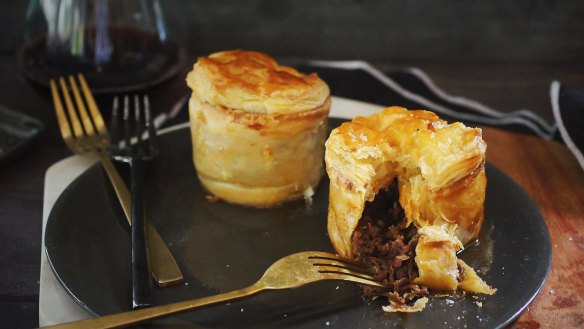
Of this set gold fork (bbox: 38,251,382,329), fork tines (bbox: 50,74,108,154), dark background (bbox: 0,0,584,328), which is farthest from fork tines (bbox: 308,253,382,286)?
dark background (bbox: 0,0,584,328)

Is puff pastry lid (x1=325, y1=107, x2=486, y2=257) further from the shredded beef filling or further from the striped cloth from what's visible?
the striped cloth

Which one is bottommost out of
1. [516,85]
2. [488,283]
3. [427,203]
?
[516,85]

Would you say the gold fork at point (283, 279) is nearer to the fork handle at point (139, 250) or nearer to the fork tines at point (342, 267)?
the fork tines at point (342, 267)

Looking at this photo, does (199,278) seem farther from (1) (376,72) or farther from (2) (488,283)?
(1) (376,72)

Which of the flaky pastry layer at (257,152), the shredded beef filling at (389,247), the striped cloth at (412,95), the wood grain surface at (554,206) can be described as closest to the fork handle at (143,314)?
the shredded beef filling at (389,247)

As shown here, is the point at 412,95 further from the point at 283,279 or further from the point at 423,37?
the point at 283,279

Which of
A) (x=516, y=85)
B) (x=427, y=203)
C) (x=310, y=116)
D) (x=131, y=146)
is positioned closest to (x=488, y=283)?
(x=427, y=203)
